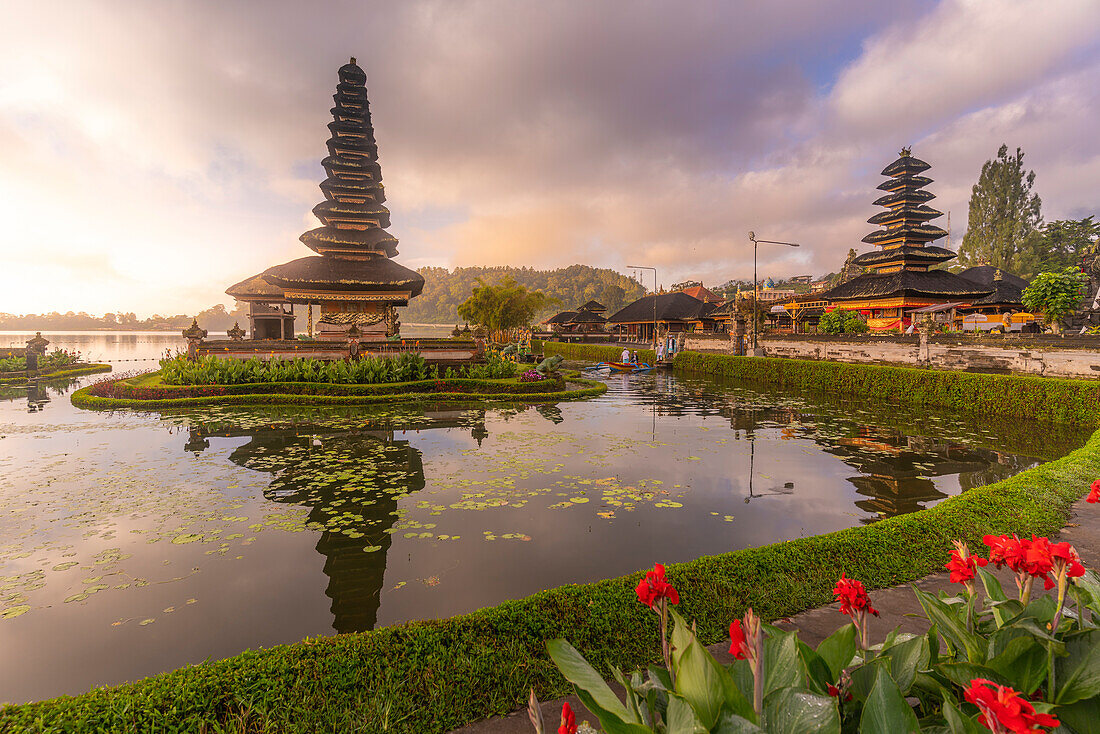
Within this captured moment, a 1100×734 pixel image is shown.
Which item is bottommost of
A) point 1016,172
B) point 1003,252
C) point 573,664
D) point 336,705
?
point 336,705

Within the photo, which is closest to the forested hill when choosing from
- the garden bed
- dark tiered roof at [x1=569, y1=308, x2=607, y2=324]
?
dark tiered roof at [x1=569, y1=308, x2=607, y2=324]

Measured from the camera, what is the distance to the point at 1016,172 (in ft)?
187

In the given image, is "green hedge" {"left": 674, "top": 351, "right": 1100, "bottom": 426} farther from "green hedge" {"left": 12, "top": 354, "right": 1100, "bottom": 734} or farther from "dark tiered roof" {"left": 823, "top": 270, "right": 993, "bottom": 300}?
"dark tiered roof" {"left": 823, "top": 270, "right": 993, "bottom": 300}

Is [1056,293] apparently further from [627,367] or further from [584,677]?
[584,677]

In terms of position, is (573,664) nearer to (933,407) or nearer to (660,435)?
(660,435)

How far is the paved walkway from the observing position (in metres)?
2.92

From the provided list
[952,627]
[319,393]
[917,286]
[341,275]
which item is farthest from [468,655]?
[917,286]

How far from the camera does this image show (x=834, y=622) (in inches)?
154

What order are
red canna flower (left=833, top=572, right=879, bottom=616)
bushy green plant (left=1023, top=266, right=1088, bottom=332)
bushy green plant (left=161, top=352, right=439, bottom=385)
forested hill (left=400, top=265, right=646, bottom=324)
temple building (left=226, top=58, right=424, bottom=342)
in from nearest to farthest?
red canna flower (left=833, top=572, right=879, bottom=616)
bushy green plant (left=161, top=352, right=439, bottom=385)
bushy green plant (left=1023, top=266, right=1088, bottom=332)
temple building (left=226, top=58, right=424, bottom=342)
forested hill (left=400, top=265, right=646, bottom=324)

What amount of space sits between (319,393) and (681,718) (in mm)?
18588

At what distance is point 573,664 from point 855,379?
73.7ft

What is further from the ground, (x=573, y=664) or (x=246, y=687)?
(x=573, y=664)

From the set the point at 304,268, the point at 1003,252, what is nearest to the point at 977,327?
the point at 1003,252

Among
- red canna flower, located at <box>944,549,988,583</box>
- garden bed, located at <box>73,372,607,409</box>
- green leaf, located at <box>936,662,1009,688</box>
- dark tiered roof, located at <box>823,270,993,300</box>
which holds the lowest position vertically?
garden bed, located at <box>73,372,607,409</box>
